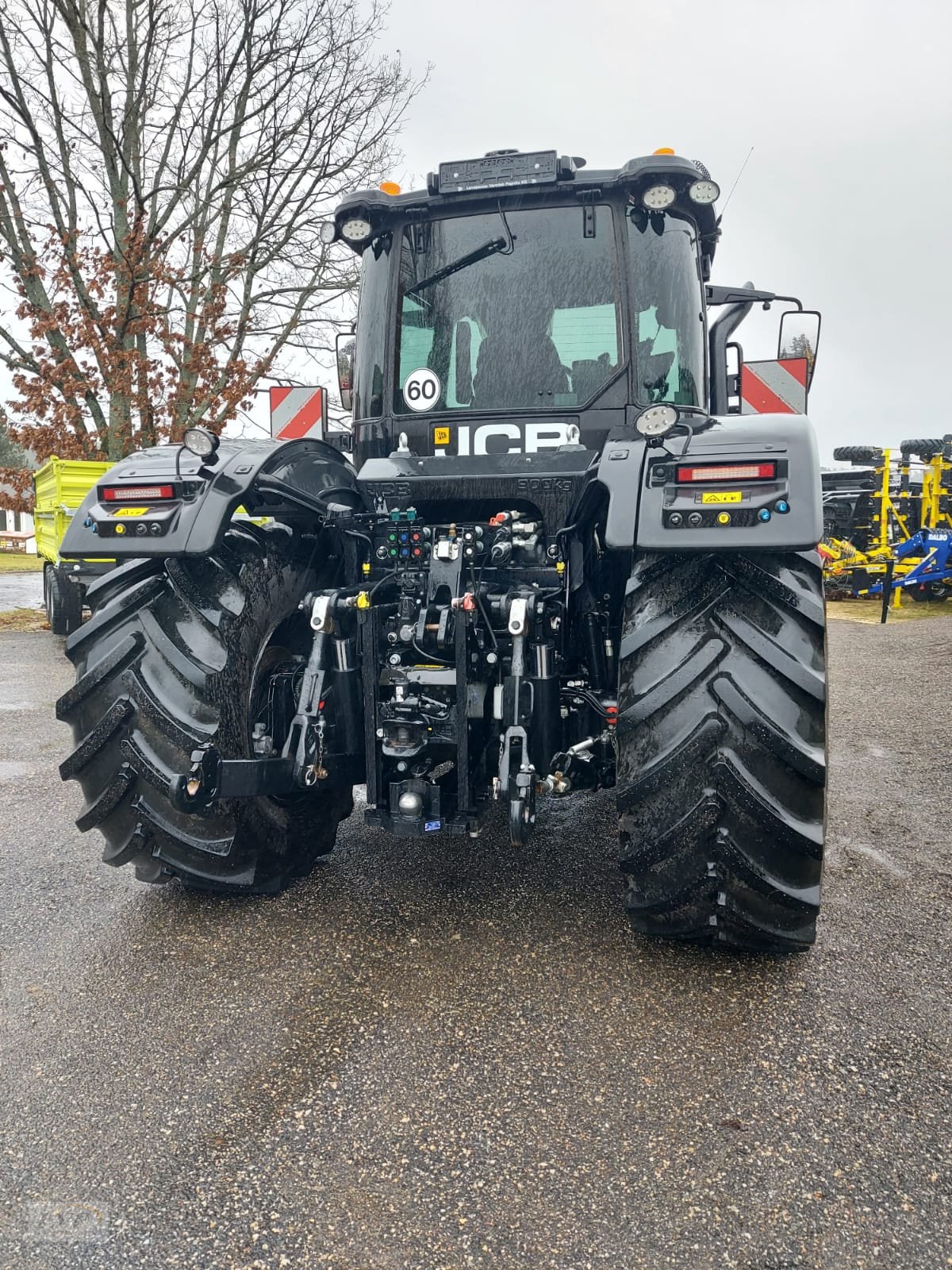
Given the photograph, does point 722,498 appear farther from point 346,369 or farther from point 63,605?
point 63,605

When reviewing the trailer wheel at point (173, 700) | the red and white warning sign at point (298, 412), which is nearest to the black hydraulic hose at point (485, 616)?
the trailer wheel at point (173, 700)

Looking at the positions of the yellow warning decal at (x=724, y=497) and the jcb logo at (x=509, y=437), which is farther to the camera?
the jcb logo at (x=509, y=437)

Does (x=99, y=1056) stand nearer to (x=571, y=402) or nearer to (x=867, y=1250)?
(x=867, y=1250)

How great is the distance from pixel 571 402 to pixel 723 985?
81.2 inches

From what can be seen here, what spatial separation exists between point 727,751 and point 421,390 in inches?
75.0

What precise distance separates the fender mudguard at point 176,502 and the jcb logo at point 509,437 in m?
0.65

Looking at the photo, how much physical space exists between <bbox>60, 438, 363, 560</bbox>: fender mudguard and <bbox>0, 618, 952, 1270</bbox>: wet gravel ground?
1.32 meters

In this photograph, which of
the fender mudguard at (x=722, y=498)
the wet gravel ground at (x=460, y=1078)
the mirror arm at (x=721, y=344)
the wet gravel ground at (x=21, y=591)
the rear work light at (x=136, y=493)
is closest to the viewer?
the wet gravel ground at (x=460, y=1078)

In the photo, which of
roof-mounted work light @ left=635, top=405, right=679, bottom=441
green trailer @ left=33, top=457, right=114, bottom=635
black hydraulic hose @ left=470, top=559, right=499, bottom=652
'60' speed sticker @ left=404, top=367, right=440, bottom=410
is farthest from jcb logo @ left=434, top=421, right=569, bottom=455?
green trailer @ left=33, top=457, right=114, bottom=635

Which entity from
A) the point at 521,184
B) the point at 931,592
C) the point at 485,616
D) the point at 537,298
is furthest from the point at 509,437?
the point at 931,592

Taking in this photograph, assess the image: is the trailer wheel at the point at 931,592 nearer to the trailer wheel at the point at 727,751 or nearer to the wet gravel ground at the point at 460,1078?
the wet gravel ground at the point at 460,1078

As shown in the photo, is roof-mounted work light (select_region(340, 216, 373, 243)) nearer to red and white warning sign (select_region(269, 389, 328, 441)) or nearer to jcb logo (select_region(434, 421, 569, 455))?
jcb logo (select_region(434, 421, 569, 455))

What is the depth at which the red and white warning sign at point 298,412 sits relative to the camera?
5027 millimetres

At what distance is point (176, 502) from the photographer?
3.15 meters
